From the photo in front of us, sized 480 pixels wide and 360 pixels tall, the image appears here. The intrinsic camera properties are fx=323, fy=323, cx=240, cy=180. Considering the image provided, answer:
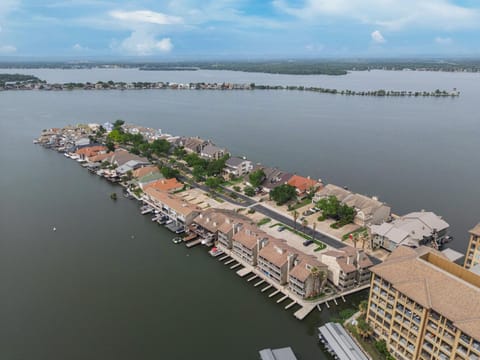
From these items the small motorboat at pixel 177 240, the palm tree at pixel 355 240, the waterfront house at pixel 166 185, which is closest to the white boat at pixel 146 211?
the waterfront house at pixel 166 185

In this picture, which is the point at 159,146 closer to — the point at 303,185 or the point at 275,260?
the point at 303,185

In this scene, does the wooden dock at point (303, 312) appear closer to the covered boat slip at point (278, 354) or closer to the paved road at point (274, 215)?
the covered boat slip at point (278, 354)

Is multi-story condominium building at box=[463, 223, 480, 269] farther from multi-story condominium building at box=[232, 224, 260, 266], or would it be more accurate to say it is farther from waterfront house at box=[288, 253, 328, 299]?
multi-story condominium building at box=[232, 224, 260, 266]

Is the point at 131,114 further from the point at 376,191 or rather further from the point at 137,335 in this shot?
the point at 137,335

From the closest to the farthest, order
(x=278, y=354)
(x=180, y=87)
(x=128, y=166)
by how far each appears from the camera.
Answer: (x=278, y=354) < (x=128, y=166) < (x=180, y=87)

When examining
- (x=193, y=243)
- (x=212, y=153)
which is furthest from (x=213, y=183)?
(x=212, y=153)

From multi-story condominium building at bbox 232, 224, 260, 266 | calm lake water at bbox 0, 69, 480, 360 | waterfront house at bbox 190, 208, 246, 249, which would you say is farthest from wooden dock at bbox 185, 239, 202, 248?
multi-story condominium building at bbox 232, 224, 260, 266

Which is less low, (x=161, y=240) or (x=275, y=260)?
(x=275, y=260)
